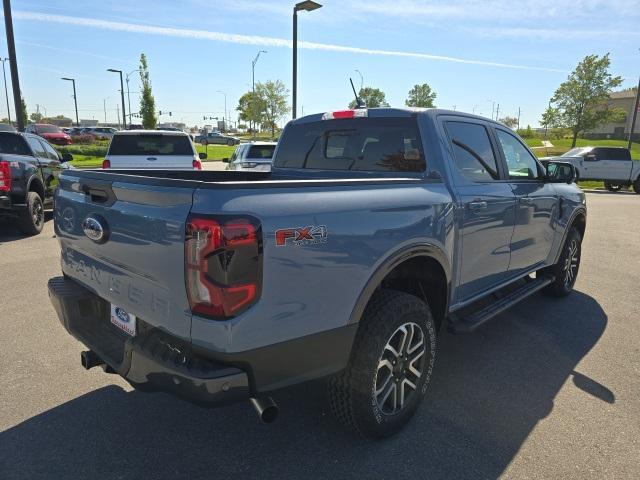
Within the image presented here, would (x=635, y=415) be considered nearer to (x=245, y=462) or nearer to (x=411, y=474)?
(x=411, y=474)

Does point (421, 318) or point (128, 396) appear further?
point (128, 396)

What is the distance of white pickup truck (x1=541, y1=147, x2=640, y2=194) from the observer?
20.9m

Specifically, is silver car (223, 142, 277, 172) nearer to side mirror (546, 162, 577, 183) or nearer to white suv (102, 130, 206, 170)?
white suv (102, 130, 206, 170)

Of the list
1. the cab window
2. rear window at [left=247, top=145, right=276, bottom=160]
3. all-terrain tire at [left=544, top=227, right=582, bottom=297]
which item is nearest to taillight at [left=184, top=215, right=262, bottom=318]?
the cab window

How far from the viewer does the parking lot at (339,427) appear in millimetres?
2541

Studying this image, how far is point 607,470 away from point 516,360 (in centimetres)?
139

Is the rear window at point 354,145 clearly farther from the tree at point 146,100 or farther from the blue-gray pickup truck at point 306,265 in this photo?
the tree at point 146,100

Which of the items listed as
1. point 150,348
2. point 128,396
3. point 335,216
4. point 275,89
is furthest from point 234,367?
point 275,89

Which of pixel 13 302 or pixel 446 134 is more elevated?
pixel 446 134

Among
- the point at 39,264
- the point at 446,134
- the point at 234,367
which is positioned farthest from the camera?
the point at 39,264

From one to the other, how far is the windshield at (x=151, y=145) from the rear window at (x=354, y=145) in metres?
6.66

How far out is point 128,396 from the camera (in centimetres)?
321

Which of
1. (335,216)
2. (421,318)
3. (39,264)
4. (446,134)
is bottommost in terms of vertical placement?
(39,264)

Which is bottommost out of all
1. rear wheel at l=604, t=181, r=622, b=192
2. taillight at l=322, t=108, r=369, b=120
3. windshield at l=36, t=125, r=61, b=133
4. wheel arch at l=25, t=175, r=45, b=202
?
rear wheel at l=604, t=181, r=622, b=192
